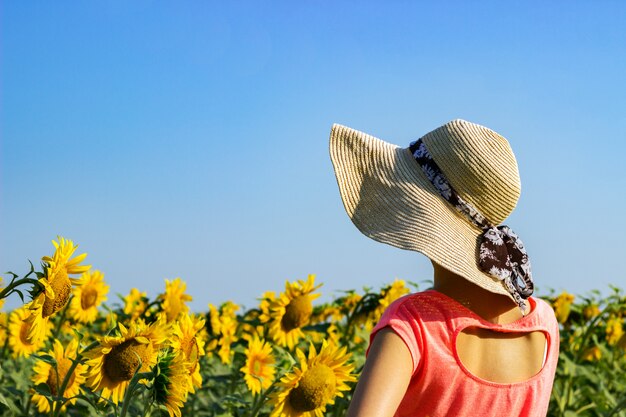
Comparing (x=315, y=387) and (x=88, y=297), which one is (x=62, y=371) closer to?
(x=315, y=387)

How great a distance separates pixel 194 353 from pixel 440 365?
0.88 m

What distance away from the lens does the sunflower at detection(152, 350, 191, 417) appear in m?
2.29

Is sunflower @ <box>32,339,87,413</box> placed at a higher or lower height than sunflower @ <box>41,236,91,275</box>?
lower

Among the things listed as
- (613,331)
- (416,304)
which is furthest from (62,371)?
(613,331)

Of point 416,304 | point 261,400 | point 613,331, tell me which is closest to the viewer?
point 416,304

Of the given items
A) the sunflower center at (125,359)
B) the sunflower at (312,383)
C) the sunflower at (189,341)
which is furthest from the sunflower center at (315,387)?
the sunflower center at (125,359)

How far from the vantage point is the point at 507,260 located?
2.01 metres

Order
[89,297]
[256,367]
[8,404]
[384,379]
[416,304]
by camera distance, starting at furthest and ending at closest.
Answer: [89,297]
[256,367]
[8,404]
[416,304]
[384,379]

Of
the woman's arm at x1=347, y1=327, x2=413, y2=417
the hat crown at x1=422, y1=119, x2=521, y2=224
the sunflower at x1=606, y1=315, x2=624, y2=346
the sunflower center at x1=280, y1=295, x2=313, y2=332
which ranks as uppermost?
the sunflower at x1=606, y1=315, x2=624, y2=346

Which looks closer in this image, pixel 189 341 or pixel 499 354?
pixel 499 354

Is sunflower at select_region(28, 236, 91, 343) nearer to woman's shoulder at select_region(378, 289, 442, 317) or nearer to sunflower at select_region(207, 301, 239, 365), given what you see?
woman's shoulder at select_region(378, 289, 442, 317)

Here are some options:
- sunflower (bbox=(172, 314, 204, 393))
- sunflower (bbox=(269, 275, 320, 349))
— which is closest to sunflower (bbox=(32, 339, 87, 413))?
sunflower (bbox=(172, 314, 204, 393))

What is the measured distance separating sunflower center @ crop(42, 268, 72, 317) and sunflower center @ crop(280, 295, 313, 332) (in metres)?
1.46

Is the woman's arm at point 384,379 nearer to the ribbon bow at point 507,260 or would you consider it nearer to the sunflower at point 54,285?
the ribbon bow at point 507,260
